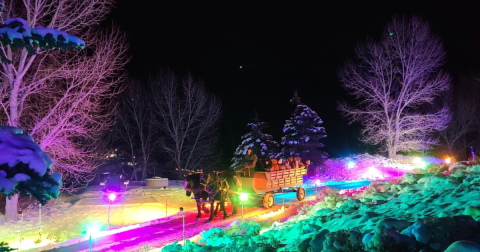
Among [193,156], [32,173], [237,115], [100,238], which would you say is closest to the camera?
[32,173]

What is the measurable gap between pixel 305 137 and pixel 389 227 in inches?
930

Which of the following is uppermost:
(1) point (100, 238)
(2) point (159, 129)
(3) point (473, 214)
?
(2) point (159, 129)

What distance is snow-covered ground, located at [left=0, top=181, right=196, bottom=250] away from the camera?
1041cm

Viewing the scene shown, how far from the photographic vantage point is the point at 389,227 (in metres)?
5.36

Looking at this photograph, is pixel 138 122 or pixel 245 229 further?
pixel 138 122

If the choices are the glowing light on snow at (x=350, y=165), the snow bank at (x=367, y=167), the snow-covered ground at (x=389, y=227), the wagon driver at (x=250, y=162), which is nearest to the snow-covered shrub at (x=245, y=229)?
the snow-covered ground at (x=389, y=227)

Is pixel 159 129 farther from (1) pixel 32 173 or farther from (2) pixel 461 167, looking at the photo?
(1) pixel 32 173

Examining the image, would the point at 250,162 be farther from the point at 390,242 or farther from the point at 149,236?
the point at 390,242

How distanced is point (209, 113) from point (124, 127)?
8.73m

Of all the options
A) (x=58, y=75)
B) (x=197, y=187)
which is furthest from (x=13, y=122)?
(x=197, y=187)

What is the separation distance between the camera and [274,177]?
580 inches

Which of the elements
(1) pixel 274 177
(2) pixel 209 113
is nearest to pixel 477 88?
(2) pixel 209 113

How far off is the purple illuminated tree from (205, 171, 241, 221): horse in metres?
18.2

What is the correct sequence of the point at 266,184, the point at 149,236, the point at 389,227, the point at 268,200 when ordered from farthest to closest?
the point at 268,200 < the point at 266,184 < the point at 149,236 < the point at 389,227
